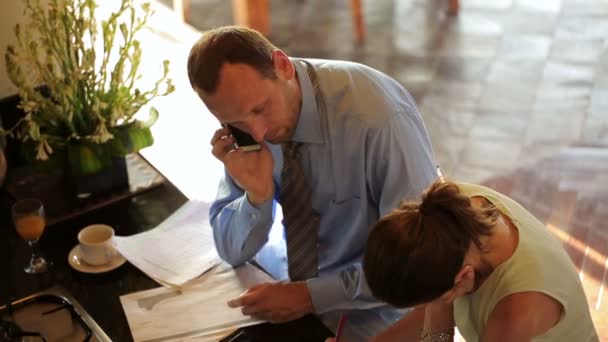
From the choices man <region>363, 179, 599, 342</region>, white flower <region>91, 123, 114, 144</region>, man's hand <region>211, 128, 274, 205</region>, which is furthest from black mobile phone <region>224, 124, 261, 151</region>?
man <region>363, 179, 599, 342</region>

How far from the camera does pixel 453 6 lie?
174 inches

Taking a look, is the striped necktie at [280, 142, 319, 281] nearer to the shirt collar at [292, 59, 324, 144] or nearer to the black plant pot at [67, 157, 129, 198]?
the shirt collar at [292, 59, 324, 144]

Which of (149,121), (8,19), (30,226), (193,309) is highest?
(8,19)

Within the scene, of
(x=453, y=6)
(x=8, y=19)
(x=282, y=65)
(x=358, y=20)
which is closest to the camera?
(x=282, y=65)

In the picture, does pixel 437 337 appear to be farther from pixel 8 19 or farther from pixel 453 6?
pixel 453 6

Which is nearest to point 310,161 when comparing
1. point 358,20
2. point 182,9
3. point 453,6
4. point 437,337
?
point 437,337

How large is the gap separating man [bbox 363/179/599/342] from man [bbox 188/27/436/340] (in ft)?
0.84

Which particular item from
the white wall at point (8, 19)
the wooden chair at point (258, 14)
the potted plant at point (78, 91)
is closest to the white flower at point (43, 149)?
the potted plant at point (78, 91)

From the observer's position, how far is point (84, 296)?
1641 mm

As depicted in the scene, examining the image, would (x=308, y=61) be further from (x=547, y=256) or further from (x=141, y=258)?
(x=547, y=256)

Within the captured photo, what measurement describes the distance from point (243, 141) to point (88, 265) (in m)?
0.43

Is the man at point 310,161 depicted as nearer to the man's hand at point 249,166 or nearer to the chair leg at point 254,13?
the man's hand at point 249,166

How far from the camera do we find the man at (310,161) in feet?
5.17

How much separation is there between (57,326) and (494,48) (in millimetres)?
3038
